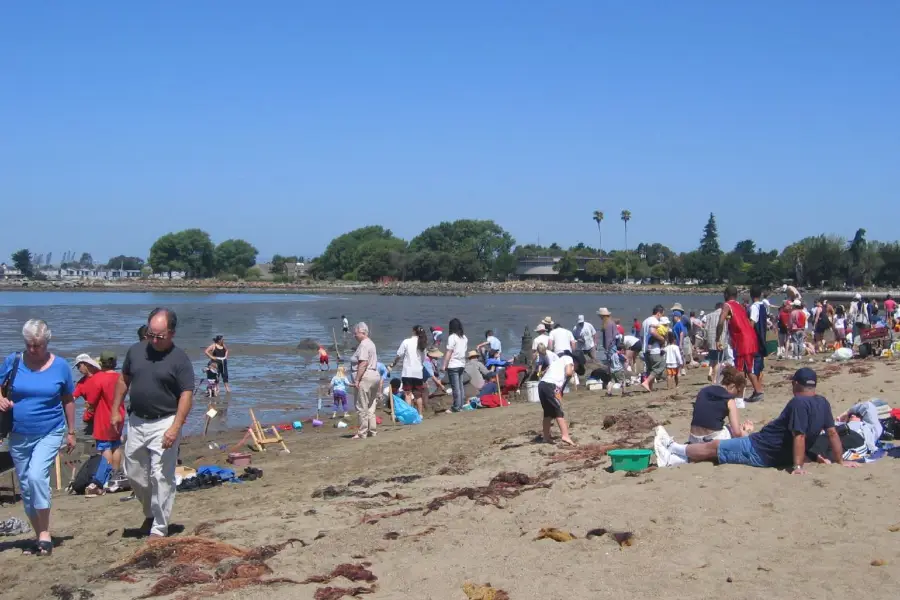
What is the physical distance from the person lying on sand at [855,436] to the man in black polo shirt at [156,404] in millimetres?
5355

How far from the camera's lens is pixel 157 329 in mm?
6527

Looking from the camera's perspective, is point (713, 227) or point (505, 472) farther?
point (713, 227)

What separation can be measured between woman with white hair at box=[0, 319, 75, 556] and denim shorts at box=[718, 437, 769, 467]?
18.5 feet

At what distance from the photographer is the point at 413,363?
560 inches

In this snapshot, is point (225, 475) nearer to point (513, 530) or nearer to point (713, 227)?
point (513, 530)

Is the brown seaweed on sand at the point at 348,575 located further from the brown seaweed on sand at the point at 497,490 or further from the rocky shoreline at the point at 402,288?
the rocky shoreline at the point at 402,288

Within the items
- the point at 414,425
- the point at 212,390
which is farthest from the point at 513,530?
the point at 212,390

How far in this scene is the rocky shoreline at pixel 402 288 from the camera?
125 meters

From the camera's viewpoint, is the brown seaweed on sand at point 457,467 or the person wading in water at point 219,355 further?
the person wading in water at point 219,355

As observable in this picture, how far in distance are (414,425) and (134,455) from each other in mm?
6960

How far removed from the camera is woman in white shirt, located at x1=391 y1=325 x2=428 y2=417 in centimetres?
1405

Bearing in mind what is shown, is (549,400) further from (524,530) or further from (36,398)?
(36,398)

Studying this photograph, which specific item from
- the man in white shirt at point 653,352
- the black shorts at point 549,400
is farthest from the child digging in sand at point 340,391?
the black shorts at point 549,400

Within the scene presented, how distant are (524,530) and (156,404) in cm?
299
